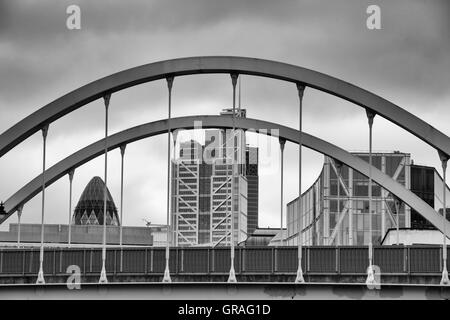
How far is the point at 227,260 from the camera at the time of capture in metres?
59.0

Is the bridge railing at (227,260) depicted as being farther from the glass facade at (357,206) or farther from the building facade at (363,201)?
the glass facade at (357,206)

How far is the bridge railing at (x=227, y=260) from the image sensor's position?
55656 mm

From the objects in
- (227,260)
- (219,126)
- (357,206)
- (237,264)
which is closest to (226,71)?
(219,126)

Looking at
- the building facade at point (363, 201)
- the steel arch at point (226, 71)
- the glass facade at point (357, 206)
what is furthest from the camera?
the building facade at point (363, 201)

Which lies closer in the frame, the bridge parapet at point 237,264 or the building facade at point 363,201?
the bridge parapet at point 237,264

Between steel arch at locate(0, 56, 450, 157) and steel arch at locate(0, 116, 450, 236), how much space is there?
401 centimetres

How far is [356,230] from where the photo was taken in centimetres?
13600

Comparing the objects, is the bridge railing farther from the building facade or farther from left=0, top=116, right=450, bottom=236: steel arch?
the building facade

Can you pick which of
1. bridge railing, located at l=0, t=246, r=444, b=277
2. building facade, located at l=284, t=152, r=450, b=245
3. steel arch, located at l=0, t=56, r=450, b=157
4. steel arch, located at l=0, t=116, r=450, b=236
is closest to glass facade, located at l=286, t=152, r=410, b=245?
building facade, located at l=284, t=152, r=450, b=245

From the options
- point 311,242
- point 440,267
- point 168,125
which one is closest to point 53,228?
point 311,242

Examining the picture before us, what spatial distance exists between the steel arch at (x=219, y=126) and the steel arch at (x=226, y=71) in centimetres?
401

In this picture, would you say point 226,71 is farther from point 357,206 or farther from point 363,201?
point 363,201

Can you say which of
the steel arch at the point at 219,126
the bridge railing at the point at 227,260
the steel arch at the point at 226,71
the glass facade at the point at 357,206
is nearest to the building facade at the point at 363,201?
the glass facade at the point at 357,206
